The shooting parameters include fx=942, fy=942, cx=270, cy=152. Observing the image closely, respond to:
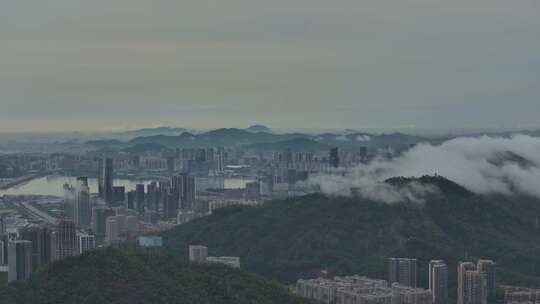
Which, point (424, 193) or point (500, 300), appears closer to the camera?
point (500, 300)

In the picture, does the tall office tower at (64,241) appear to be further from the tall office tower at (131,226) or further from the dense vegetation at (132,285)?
the tall office tower at (131,226)

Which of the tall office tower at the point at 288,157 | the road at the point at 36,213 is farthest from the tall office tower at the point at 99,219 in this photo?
the tall office tower at the point at 288,157

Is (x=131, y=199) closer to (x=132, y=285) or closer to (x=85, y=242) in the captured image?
(x=85, y=242)

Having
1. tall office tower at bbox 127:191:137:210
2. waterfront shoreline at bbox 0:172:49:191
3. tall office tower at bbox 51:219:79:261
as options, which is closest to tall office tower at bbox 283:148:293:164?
waterfront shoreline at bbox 0:172:49:191

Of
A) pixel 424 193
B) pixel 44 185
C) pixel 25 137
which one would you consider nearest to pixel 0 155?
pixel 44 185

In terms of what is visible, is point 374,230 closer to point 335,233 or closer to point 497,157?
point 335,233

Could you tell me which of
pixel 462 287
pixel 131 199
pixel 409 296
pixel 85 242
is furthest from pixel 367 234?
pixel 131 199
